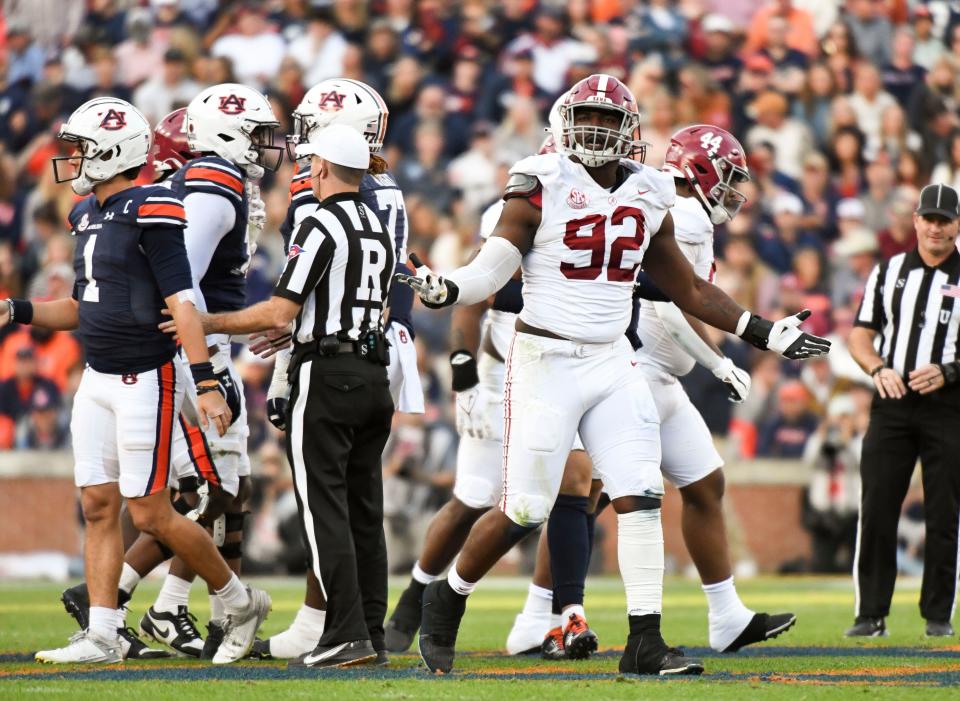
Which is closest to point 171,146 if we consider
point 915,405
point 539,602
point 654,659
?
point 539,602

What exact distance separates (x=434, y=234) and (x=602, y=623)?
6.19m

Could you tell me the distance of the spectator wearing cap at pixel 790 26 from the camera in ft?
51.6

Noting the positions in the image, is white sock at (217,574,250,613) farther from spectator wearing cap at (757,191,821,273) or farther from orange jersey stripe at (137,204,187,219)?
spectator wearing cap at (757,191,821,273)

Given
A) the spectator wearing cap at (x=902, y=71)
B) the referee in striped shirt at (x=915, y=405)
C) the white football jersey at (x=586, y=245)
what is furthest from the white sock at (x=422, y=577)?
the spectator wearing cap at (x=902, y=71)

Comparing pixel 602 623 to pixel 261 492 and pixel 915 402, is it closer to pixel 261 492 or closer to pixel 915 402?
pixel 915 402

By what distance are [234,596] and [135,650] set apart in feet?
2.17

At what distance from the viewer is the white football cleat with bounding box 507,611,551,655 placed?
7.09 m

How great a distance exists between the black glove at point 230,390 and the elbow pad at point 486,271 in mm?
1489

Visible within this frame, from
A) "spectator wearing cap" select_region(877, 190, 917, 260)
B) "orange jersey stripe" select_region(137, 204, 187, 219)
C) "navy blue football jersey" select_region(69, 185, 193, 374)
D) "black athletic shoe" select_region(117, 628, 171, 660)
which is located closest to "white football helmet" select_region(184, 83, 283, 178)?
"navy blue football jersey" select_region(69, 185, 193, 374)

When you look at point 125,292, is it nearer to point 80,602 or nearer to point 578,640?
point 80,602

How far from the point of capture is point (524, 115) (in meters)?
15.3

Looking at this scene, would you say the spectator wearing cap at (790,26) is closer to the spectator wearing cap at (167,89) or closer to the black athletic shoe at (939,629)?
the spectator wearing cap at (167,89)

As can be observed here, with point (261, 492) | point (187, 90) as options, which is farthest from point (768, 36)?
point (261, 492)

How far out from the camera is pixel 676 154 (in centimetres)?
718
